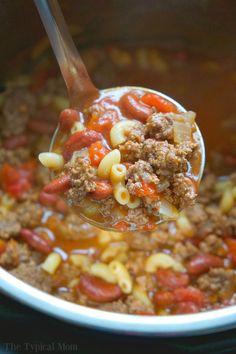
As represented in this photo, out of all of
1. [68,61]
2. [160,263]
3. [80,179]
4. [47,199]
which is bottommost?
[160,263]

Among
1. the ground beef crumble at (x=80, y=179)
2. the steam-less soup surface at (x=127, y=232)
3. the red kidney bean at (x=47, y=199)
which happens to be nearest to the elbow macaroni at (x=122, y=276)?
the steam-less soup surface at (x=127, y=232)

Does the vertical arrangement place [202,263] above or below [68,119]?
below

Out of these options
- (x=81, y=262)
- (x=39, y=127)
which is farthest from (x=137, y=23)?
(x=81, y=262)

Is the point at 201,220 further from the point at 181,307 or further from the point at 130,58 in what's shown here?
the point at 130,58

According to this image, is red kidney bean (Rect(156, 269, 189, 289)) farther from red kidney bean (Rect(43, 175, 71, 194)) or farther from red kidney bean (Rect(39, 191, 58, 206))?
red kidney bean (Rect(43, 175, 71, 194))

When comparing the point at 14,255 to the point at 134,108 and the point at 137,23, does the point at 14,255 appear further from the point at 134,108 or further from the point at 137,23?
the point at 137,23

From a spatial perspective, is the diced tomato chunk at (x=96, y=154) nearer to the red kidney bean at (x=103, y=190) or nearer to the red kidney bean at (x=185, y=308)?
the red kidney bean at (x=103, y=190)

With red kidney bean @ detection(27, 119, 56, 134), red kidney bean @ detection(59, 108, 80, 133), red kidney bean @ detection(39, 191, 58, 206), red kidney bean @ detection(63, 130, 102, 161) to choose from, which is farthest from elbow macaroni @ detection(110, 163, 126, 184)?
red kidney bean @ detection(27, 119, 56, 134)
